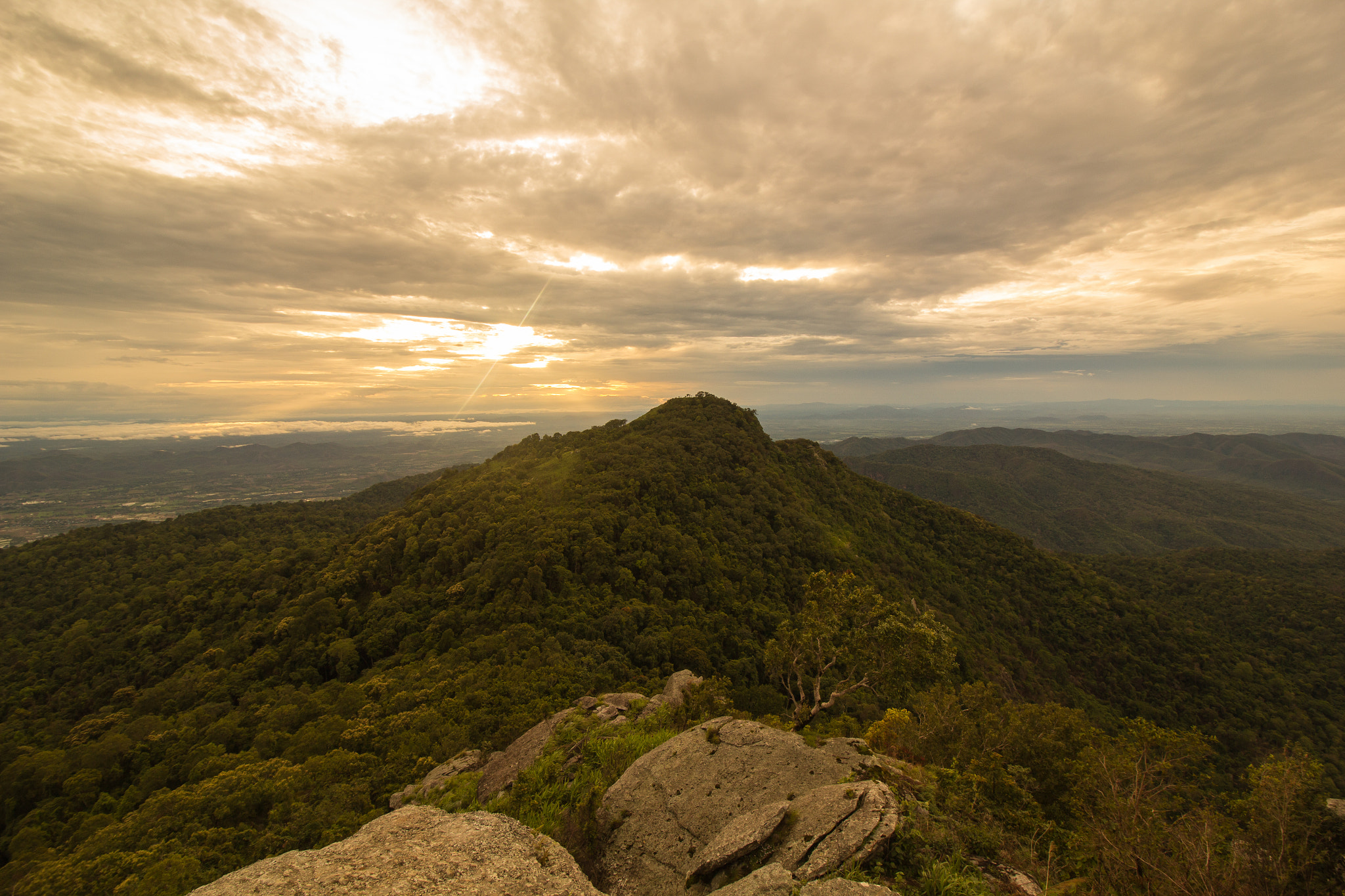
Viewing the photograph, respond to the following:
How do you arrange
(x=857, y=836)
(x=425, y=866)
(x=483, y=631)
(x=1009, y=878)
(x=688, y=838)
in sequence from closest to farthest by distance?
(x=425, y=866), (x=1009, y=878), (x=857, y=836), (x=688, y=838), (x=483, y=631)

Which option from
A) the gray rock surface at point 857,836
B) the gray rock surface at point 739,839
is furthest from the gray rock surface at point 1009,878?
the gray rock surface at point 739,839

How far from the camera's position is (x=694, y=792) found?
1522cm

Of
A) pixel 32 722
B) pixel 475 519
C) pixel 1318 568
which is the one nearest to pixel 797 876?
pixel 475 519

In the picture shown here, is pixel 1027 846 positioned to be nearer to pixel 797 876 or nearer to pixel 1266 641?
pixel 797 876

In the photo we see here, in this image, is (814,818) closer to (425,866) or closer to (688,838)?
(688,838)

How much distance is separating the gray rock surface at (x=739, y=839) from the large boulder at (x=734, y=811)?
0.10 ft

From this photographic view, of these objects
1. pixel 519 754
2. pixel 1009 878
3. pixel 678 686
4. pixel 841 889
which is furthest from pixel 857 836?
pixel 678 686

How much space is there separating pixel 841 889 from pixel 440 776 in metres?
20.3

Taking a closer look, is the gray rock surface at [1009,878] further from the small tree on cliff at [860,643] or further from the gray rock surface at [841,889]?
the small tree on cliff at [860,643]

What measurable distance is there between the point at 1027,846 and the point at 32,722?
225 feet

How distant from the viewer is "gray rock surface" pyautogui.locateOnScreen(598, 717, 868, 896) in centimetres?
1309

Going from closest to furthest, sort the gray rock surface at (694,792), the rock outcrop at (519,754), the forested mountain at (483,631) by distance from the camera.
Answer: the gray rock surface at (694,792), the rock outcrop at (519,754), the forested mountain at (483,631)

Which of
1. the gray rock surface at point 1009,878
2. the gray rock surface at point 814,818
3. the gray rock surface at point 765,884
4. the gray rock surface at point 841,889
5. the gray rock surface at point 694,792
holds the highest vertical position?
the gray rock surface at point 841,889

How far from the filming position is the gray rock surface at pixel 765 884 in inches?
384
